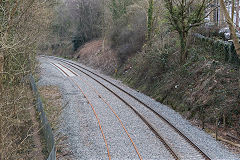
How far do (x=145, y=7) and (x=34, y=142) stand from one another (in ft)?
67.7

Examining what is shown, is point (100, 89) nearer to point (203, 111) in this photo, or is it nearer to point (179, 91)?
point (179, 91)

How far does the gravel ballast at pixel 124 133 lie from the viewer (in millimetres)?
11039

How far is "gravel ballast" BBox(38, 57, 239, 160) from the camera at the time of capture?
435 inches

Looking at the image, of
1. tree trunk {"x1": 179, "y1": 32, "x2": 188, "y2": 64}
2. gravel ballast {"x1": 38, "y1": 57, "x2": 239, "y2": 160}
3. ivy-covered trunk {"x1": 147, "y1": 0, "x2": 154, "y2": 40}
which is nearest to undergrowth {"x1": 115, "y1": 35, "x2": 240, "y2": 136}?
tree trunk {"x1": 179, "y1": 32, "x2": 188, "y2": 64}

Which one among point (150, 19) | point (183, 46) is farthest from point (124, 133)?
point (150, 19)

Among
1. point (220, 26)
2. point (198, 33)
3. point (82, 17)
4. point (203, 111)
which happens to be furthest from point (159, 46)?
point (82, 17)

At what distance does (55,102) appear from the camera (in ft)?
62.7

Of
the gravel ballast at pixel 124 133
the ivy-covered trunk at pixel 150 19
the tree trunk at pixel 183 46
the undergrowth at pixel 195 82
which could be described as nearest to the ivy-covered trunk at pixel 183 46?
the tree trunk at pixel 183 46

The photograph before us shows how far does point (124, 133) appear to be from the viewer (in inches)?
516

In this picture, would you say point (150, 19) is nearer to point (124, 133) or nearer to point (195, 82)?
point (195, 82)

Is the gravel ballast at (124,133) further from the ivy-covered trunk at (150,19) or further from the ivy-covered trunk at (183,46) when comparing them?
the ivy-covered trunk at (150,19)

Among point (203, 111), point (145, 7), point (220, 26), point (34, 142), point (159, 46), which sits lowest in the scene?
point (34, 142)

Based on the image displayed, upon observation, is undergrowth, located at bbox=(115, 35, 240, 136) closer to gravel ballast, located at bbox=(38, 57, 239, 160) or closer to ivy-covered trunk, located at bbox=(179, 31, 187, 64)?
ivy-covered trunk, located at bbox=(179, 31, 187, 64)

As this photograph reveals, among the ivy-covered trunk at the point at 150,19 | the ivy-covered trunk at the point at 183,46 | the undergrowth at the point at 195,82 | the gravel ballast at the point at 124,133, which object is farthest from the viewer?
the ivy-covered trunk at the point at 150,19
